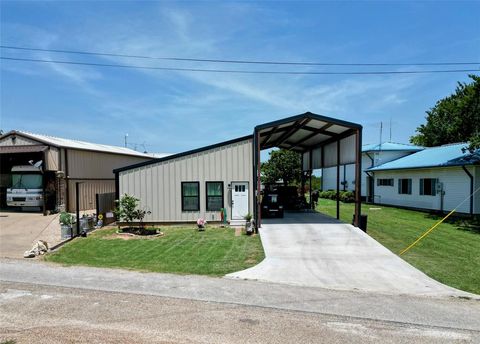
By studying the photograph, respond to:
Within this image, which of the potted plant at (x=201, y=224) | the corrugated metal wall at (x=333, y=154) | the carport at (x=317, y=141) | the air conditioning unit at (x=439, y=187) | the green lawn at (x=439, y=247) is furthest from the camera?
the air conditioning unit at (x=439, y=187)

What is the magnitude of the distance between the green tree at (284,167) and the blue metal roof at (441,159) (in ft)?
36.4

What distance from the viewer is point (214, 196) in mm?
17109

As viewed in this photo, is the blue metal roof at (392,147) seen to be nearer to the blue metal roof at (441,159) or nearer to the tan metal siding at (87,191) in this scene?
the blue metal roof at (441,159)

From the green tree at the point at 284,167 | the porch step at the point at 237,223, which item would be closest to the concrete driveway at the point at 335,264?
the porch step at the point at 237,223

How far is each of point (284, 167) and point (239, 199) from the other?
25.0 meters

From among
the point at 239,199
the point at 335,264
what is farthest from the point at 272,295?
the point at 239,199

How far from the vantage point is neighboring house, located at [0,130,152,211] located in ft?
69.9

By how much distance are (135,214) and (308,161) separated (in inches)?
579

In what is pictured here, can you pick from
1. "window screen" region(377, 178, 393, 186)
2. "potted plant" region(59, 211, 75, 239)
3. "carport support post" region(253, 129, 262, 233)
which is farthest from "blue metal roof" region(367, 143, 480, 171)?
"potted plant" region(59, 211, 75, 239)

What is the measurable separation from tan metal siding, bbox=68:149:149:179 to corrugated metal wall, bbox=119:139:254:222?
6.99 metres

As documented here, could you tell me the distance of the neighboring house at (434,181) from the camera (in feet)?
67.4

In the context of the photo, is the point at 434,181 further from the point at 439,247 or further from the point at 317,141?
the point at 439,247

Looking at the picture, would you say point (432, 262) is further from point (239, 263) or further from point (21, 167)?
point (21, 167)

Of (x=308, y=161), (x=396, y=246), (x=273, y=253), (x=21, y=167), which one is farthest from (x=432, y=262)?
(x=21, y=167)
